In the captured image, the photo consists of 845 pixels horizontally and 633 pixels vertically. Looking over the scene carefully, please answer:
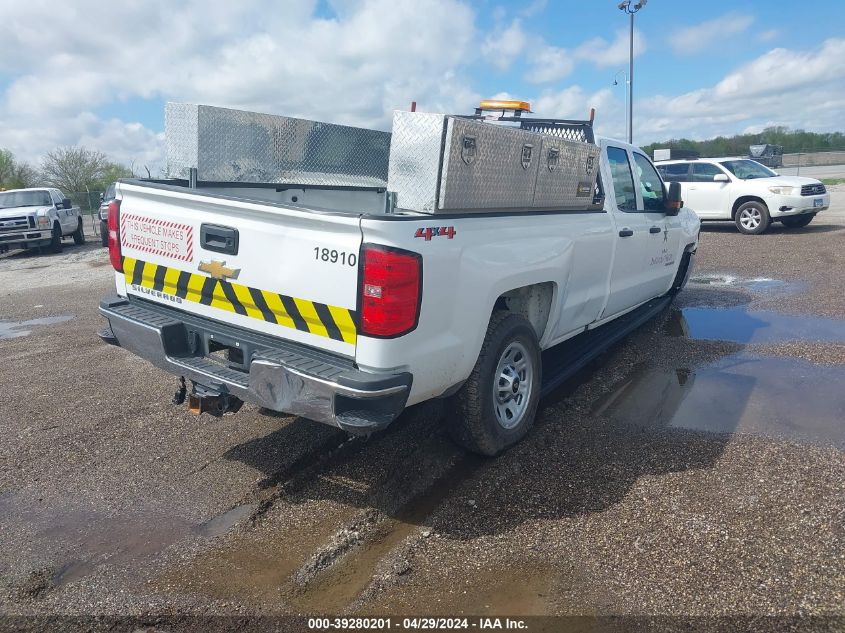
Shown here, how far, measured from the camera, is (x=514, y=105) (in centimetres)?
622

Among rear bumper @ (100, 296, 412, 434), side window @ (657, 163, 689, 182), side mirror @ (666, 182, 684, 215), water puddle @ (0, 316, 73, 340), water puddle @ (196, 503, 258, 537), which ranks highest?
side window @ (657, 163, 689, 182)

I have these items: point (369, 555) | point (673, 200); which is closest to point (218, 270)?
point (369, 555)

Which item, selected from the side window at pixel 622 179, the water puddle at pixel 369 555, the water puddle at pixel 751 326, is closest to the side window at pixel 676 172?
the water puddle at pixel 751 326

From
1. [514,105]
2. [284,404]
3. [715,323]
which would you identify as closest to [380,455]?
[284,404]

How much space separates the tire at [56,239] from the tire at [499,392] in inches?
690

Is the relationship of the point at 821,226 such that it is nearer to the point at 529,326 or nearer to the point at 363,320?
Result: the point at 529,326

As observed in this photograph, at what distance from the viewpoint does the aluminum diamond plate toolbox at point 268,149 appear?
14.8 ft

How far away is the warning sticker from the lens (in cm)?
373

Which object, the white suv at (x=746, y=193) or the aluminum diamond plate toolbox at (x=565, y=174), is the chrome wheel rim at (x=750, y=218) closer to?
the white suv at (x=746, y=193)

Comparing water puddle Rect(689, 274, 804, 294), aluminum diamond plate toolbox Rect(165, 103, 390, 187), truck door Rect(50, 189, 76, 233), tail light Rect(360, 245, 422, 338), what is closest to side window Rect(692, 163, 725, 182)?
water puddle Rect(689, 274, 804, 294)

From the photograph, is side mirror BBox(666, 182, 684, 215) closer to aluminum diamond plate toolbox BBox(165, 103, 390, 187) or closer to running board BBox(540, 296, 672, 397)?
running board BBox(540, 296, 672, 397)

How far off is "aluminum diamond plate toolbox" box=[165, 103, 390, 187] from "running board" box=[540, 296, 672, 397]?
217cm

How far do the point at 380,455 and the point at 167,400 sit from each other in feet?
6.85

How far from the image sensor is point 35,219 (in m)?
17.4
